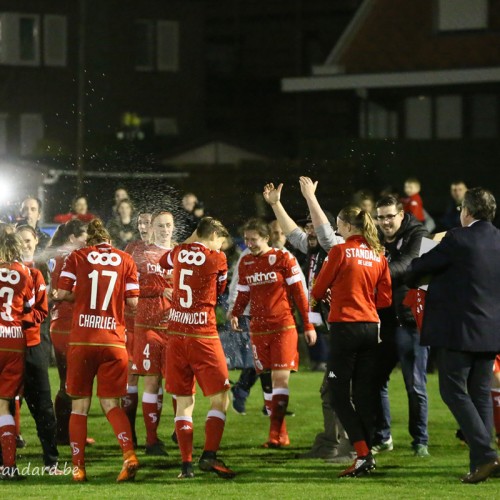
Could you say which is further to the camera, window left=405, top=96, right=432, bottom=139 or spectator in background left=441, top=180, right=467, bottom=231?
window left=405, top=96, right=432, bottom=139

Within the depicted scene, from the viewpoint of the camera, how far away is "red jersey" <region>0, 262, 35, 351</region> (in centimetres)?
886

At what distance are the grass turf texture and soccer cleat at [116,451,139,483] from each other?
0.22 ft

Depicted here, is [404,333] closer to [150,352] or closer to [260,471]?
[260,471]

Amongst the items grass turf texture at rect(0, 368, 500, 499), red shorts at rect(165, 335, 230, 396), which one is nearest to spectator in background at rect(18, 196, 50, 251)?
grass turf texture at rect(0, 368, 500, 499)

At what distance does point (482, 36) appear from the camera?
3178 cm

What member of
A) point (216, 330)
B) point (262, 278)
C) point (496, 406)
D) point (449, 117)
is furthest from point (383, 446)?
point (449, 117)

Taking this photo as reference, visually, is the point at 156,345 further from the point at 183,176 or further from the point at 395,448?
the point at 183,176

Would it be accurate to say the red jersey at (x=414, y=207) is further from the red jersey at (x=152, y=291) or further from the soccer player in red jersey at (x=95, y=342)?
the soccer player in red jersey at (x=95, y=342)

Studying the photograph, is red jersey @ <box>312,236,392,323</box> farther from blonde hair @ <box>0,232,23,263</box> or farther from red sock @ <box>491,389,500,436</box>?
blonde hair @ <box>0,232,23,263</box>

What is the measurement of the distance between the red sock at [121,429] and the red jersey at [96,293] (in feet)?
1.66

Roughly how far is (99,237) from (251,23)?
5158cm

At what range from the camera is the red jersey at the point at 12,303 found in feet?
29.1

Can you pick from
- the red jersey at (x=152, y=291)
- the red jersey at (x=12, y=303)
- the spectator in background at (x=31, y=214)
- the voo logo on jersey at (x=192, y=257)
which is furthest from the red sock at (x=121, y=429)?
the spectator in background at (x=31, y=214)

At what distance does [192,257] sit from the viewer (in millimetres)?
9039
